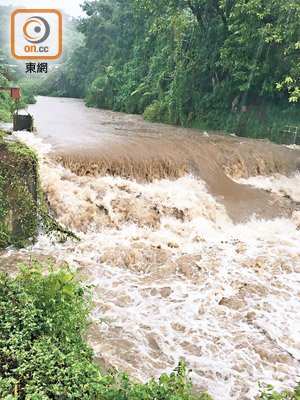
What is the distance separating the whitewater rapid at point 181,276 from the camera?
3428mm

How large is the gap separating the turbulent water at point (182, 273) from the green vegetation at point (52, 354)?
1.87 ft

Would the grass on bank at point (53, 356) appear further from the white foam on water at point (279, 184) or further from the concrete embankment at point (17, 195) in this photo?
the white foam on water at point (279, 184)

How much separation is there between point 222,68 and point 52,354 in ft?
41.0

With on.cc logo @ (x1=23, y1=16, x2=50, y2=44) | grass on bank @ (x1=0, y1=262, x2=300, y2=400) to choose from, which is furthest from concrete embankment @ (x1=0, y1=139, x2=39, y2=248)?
on.cc logo @ (x1=23, y1=16, x2=50, y2=44)

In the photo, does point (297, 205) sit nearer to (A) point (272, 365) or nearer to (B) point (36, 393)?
(A) point (272, 365)

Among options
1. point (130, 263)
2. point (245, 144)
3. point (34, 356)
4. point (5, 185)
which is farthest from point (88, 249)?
point (245, 144)

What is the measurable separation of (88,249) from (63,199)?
1.22 m

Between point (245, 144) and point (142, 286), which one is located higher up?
point (245, 144)

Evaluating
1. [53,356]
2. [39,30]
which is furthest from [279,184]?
[39,30]

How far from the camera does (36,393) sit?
2330mm

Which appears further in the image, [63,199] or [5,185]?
[63,199]

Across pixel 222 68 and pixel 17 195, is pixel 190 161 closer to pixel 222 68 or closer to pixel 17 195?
pixel 17 195

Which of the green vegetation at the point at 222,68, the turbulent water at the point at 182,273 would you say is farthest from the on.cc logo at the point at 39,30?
the green vegetation at the point at 222,68

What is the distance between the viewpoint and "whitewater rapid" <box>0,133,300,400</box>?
3428 millimetres
